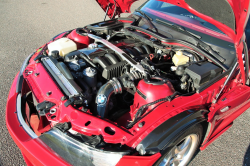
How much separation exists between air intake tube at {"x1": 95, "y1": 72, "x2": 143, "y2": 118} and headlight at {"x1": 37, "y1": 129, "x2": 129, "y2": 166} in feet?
1.47

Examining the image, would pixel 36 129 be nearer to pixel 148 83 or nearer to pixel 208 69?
pixel 148 83

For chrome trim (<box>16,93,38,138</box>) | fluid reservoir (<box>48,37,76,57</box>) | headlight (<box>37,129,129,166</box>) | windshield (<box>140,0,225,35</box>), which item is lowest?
chrome trim (<box>16,93,38,138</box>)

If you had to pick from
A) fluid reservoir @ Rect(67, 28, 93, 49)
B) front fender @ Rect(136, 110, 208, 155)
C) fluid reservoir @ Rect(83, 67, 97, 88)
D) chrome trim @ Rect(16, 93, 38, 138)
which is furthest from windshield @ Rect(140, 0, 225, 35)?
chrome trim @ Rect(16, 93, 38, 138)

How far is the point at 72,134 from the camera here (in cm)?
175

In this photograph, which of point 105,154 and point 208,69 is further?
point 208,69

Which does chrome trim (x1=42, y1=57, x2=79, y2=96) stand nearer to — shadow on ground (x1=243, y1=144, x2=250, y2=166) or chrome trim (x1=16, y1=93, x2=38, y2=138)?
chrome trim (x1=16, y1=93, x2=38, y2=138)

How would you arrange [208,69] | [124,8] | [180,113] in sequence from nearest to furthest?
[180,113]
[208,69]
[124,8]

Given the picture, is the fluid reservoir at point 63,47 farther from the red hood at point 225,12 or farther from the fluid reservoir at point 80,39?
the red hood at point 225,12

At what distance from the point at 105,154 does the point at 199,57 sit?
1.75 metres

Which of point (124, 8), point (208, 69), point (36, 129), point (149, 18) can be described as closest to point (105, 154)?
point (36, 129)

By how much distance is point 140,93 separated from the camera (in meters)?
2.06

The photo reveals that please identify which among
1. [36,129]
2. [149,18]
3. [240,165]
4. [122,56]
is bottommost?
[240,165]

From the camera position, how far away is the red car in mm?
1694

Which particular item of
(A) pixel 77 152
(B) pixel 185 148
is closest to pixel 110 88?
(A) pixel 77 152
